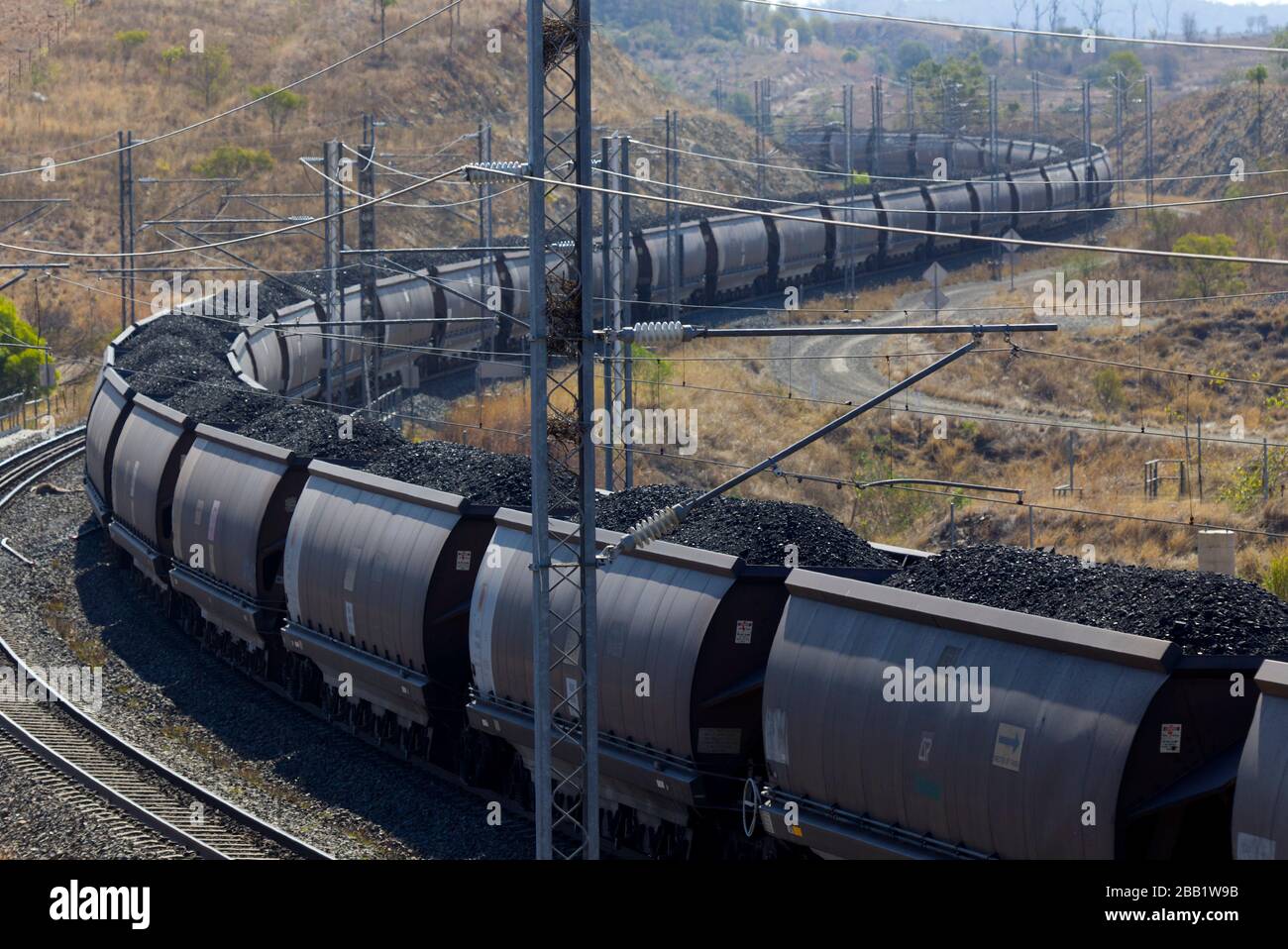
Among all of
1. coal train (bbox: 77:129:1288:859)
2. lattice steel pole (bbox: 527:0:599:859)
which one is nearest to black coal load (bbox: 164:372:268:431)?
coal train (bbox: 77:129:1288:859)

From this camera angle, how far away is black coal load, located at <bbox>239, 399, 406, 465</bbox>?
23594mm

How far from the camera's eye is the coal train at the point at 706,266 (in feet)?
133

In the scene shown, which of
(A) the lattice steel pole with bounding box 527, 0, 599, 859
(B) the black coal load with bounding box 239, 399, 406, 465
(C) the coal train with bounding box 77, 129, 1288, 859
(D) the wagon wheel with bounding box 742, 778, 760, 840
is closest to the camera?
(C) the coal train with bounding box 77, 129, 1288, 859

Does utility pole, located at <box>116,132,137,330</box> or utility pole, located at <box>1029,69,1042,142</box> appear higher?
utility pole, located at <box>1029,69,1042,142</box>

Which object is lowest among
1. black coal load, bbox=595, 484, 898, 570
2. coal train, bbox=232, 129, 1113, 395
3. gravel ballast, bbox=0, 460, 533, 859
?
gravel ballast, bbox=0, 460, 533, 859

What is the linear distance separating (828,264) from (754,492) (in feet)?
87.4

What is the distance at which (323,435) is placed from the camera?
24562mm

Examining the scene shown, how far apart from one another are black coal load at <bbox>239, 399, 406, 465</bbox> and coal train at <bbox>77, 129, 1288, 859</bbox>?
30.5 inches

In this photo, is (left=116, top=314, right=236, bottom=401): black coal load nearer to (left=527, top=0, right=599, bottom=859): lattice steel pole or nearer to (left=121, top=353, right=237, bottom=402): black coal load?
(left=121, top=353, right=237, bottom=402): black coal load

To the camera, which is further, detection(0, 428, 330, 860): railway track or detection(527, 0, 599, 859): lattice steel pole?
detection(0, 428, 330, 860): railway track

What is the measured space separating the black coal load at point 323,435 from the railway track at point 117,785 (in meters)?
5.08

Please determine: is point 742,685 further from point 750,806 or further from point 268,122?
point 268,122

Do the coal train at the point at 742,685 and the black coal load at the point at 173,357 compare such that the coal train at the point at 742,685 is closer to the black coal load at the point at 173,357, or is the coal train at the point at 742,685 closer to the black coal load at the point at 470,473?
the black coal load at the point at 470,473
